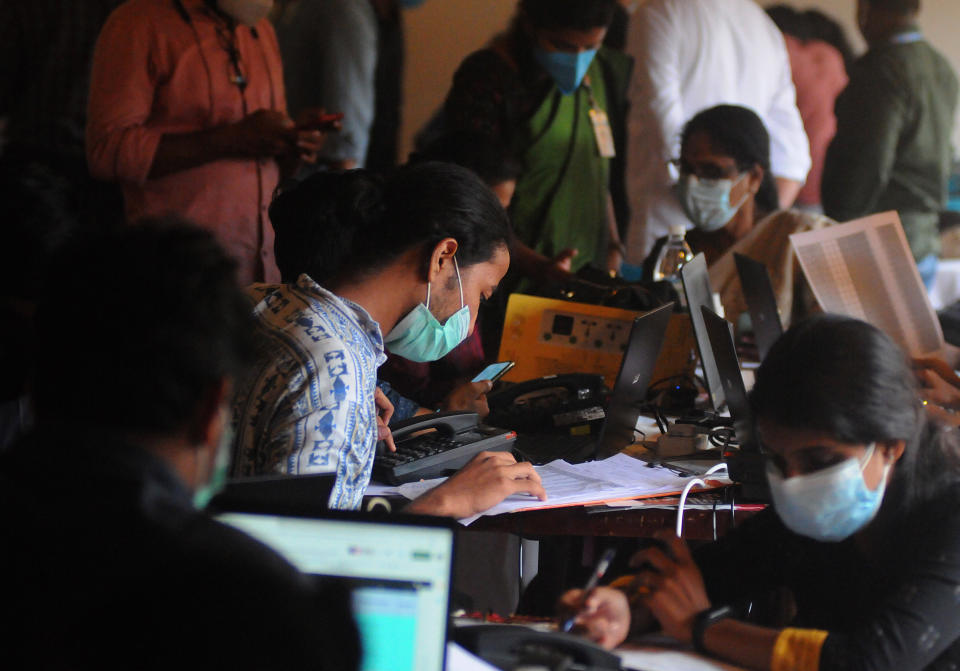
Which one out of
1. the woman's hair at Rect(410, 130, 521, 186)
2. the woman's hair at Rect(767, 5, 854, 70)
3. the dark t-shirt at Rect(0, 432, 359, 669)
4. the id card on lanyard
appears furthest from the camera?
the woman's hair at Rect(767, 5, 854, 70)

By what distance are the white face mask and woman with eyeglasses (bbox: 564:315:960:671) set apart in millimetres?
1714

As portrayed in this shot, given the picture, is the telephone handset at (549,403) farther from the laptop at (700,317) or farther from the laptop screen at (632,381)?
the laptop at (700,317)

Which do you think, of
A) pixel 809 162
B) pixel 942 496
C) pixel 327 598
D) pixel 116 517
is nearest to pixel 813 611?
pixel 942 496

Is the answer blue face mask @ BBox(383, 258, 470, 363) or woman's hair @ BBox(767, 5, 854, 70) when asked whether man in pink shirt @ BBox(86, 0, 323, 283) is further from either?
woman's hair @ BBox(767, 5, 854, 70)

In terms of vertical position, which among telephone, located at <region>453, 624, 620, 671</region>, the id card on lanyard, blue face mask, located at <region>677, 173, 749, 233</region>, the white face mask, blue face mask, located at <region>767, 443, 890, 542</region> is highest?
the id card on lanyard

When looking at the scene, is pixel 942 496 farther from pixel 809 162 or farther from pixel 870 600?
Answer: pixel 809 162

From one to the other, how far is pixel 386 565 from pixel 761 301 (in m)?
1.63

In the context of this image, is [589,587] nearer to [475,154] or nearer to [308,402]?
[308,402]

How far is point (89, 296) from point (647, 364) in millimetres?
1495

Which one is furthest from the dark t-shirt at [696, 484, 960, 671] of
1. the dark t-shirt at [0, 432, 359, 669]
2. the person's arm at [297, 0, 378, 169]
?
the person's arm at [297, 0, 378, 169]

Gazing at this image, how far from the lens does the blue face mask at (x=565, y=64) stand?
3244 mm

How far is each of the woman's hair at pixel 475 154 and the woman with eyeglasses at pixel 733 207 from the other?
59 centimetres

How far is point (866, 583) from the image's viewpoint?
50.1 inches

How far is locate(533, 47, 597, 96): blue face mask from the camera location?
3.24m
